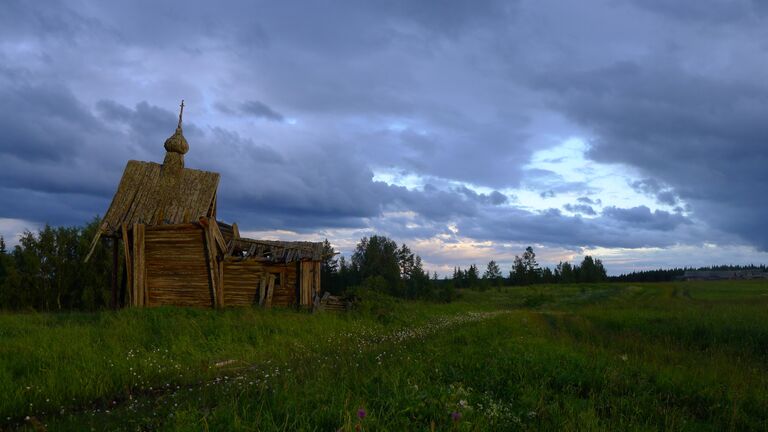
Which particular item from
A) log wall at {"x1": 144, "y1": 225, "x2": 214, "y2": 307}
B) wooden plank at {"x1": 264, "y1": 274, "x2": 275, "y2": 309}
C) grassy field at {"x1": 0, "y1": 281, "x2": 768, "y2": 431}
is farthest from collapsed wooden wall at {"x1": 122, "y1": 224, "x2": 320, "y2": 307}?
grassy field at {"x1": 0, "y1": 281, "x2": 768, "y2": 431}

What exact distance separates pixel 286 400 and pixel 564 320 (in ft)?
57.6

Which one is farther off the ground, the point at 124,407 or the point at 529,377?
the point at 529,377

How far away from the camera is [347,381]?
5902 millimetres

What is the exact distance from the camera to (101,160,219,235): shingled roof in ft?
63.0

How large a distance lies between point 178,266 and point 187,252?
0.69m

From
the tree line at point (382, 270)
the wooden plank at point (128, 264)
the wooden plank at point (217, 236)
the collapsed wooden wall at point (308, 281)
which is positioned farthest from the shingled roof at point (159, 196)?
the tree line at point (382, 270)

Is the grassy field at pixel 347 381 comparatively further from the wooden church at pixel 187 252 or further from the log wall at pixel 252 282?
the log wall at pixel 252 282

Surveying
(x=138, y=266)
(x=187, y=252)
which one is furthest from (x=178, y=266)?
(x=138, y=266)

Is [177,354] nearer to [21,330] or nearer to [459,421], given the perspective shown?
[21,330]

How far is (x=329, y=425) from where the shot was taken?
4312mm

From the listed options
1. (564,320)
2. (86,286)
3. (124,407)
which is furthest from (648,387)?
(86,286)

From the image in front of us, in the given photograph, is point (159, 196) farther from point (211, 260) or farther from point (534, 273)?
point (534, 273)

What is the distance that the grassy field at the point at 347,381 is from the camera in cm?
481

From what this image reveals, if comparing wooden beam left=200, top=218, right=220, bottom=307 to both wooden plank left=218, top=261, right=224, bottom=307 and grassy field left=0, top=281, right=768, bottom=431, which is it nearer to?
wooden plank left=218, top=261, right=224, bottom=307
